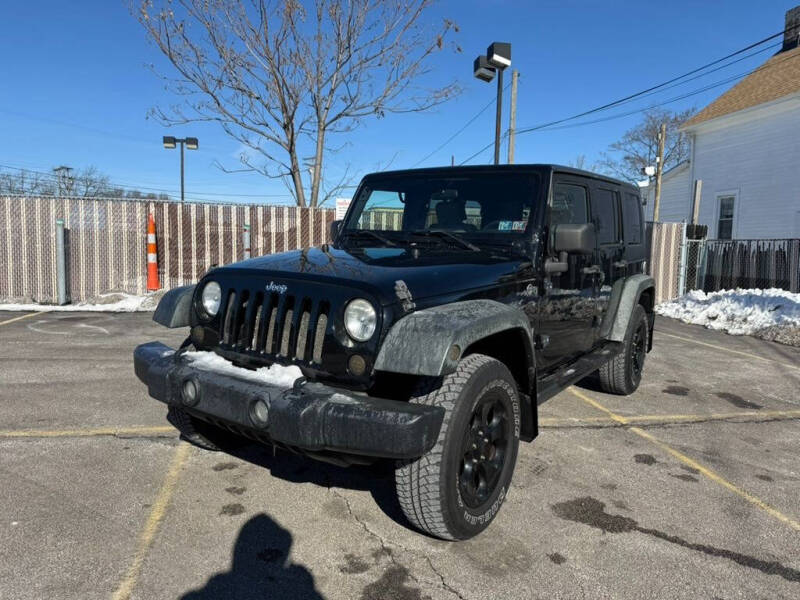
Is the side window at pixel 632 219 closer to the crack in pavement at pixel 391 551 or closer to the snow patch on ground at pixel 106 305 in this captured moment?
the crack in pavement at pixel 391 551

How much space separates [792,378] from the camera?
643 cm

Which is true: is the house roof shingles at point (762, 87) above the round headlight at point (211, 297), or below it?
above

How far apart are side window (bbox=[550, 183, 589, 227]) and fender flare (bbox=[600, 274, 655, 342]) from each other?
958 mm

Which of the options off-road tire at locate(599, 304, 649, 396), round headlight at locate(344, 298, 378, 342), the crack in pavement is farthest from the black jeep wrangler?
off-road tire at locate(599, 304, 649, 396)

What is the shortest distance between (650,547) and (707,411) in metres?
2.78

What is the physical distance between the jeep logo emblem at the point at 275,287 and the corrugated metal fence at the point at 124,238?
29.0ft

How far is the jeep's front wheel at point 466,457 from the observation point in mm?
2488

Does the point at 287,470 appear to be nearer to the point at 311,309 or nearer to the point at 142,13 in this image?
the point at 311,309

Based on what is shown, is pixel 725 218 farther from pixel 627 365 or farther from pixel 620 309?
pixel 620 309

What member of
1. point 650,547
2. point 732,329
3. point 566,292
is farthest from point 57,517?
point 732,329

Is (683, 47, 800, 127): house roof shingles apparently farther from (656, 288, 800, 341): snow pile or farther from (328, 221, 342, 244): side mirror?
(328, 221, 342, 244): side mirror

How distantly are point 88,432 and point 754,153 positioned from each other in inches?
784

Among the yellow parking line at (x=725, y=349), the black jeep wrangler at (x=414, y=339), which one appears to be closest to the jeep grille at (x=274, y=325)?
the black jeep wrangler at (x=414, y=339)

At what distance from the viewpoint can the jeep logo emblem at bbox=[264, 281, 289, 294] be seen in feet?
9.16
